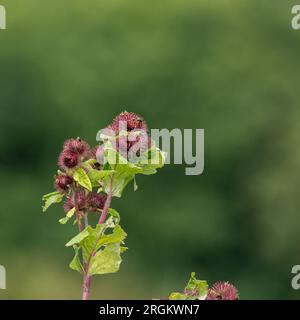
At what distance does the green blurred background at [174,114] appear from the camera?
45.3ft

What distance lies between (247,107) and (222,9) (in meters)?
1.60

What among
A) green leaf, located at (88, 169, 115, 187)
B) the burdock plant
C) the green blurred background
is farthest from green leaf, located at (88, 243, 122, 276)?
the green blurred background

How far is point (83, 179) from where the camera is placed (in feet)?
5.26

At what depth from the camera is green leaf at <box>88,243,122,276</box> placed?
157 cm

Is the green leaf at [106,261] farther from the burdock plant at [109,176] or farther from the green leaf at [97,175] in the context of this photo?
the green leaf at [97,175]

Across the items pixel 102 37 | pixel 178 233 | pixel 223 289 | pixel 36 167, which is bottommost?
pixel 223 289

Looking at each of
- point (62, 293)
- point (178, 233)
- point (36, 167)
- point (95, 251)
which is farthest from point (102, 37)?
point (95, 251)

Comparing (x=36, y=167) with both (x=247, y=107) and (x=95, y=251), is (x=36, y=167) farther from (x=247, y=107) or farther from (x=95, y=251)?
(x=95, y=251)

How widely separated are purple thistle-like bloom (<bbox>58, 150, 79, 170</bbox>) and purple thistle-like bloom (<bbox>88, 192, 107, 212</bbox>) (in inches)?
2.3

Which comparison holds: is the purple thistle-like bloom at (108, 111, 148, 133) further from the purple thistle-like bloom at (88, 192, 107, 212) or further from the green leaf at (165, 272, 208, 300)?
the green leaf at (165, 272, 208, 300)

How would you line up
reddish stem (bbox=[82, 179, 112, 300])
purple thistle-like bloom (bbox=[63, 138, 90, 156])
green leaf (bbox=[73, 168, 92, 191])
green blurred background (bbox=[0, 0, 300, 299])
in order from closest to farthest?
reddish stem (bbox=[82, 179, 112, 300]) → green leaf (bbox=[73, 168, 92, 191]) → purple thistle-like bloom (bbox=[63, 138, 90, 156]) → green blurred background (bbox=[0, 0, 300, 299])

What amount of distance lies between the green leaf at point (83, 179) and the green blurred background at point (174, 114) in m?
11.5

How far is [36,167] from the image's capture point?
14.4m

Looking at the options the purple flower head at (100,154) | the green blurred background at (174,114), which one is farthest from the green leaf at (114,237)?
the green blurred background at (174,114)
